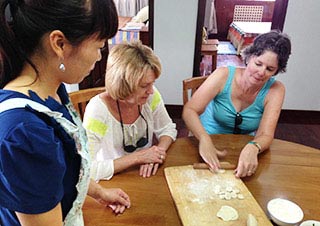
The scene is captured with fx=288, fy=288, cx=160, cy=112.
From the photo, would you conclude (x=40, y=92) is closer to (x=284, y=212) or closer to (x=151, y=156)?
(x=151, y=156)

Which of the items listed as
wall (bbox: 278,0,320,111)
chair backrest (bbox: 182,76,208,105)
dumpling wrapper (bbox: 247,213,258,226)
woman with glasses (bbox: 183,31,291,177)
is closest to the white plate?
dumpling wrapper (bbox: 247,213,258,226)

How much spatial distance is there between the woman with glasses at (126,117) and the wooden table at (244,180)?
0.16 ft

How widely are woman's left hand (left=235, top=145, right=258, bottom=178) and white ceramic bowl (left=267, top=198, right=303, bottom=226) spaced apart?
16 centimetres

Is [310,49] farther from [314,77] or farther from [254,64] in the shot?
[254,64]

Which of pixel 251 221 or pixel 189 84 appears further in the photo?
pixel 189 84

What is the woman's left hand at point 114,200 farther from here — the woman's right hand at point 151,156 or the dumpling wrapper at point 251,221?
the dumpling wrapper at point 251,221

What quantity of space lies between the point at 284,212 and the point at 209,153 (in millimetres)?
364

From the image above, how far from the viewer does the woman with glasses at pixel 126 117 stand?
1.16 meters

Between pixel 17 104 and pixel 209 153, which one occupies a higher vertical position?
pixel 17 104

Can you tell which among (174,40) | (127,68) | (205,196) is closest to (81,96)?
(127,68)

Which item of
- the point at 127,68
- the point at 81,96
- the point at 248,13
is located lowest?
the point at 248,13

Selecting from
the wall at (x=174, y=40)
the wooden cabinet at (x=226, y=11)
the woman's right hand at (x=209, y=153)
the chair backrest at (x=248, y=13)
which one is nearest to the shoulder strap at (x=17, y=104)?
the woman's right hand at (x=209, y=153)

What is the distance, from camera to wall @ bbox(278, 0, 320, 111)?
2.79 m

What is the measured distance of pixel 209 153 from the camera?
120 cm
